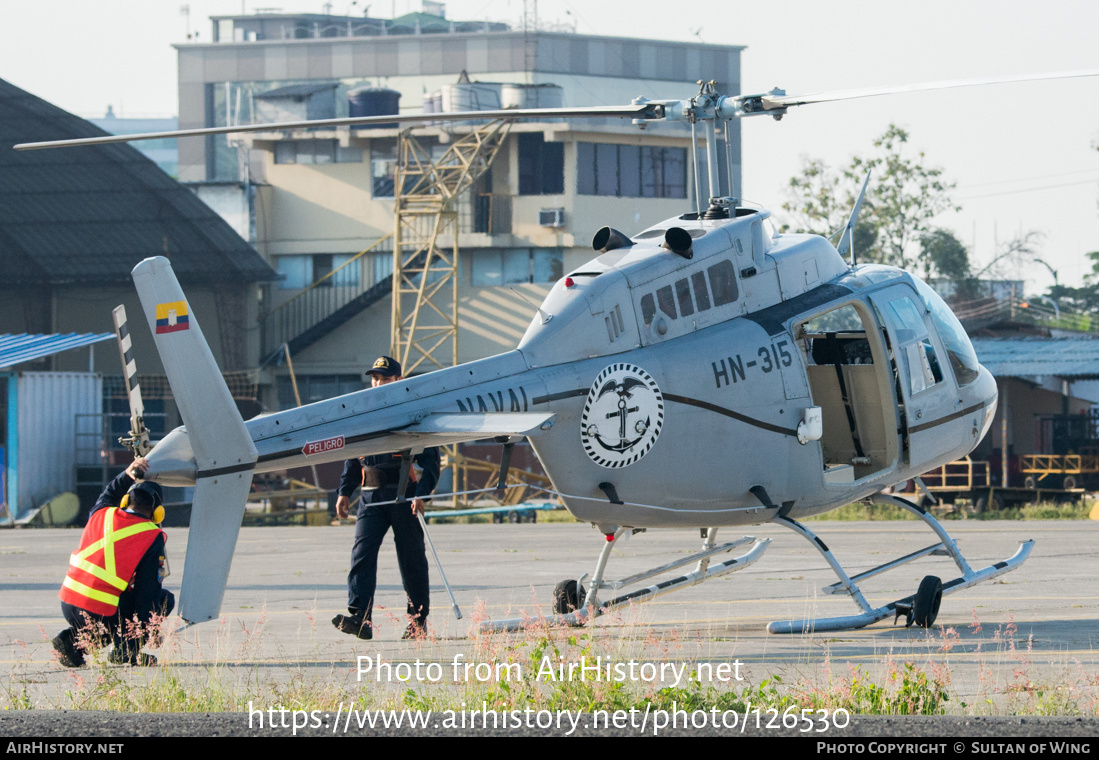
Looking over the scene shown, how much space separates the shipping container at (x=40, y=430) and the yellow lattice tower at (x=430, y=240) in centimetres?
1757

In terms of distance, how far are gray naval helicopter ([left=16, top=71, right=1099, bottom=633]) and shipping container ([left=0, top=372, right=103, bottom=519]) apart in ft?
75.9

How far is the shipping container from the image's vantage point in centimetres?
3209

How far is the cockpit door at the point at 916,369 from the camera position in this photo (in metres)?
12.6

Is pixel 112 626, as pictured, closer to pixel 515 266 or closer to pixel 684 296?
pixel 684 296

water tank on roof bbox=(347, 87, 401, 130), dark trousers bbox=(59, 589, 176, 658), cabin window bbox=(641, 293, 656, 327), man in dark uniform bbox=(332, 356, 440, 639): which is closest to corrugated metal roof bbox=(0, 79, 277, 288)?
water tank on roof bbox=(347, 87, 401, 130)

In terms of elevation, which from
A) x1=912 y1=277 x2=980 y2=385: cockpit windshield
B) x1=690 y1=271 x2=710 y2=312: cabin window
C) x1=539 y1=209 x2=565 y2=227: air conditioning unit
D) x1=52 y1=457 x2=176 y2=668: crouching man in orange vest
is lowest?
x1=52 y1=457 x2=176 y2=668: crouching man in orange vest

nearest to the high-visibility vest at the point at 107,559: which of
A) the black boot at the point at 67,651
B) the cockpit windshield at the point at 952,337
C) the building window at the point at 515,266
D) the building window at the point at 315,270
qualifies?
the black boot at the point at 67,651

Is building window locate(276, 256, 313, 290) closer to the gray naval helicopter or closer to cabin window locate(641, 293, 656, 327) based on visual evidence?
the gray naval helicopter

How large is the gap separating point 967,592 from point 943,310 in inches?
135

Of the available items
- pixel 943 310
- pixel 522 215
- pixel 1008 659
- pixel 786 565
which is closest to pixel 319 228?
pixel 522 215

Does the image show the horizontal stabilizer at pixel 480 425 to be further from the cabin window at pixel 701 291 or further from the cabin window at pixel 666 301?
the cabin window at pixel 701 291

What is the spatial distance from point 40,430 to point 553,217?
25.9 metres

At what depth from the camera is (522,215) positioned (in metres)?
54.9
